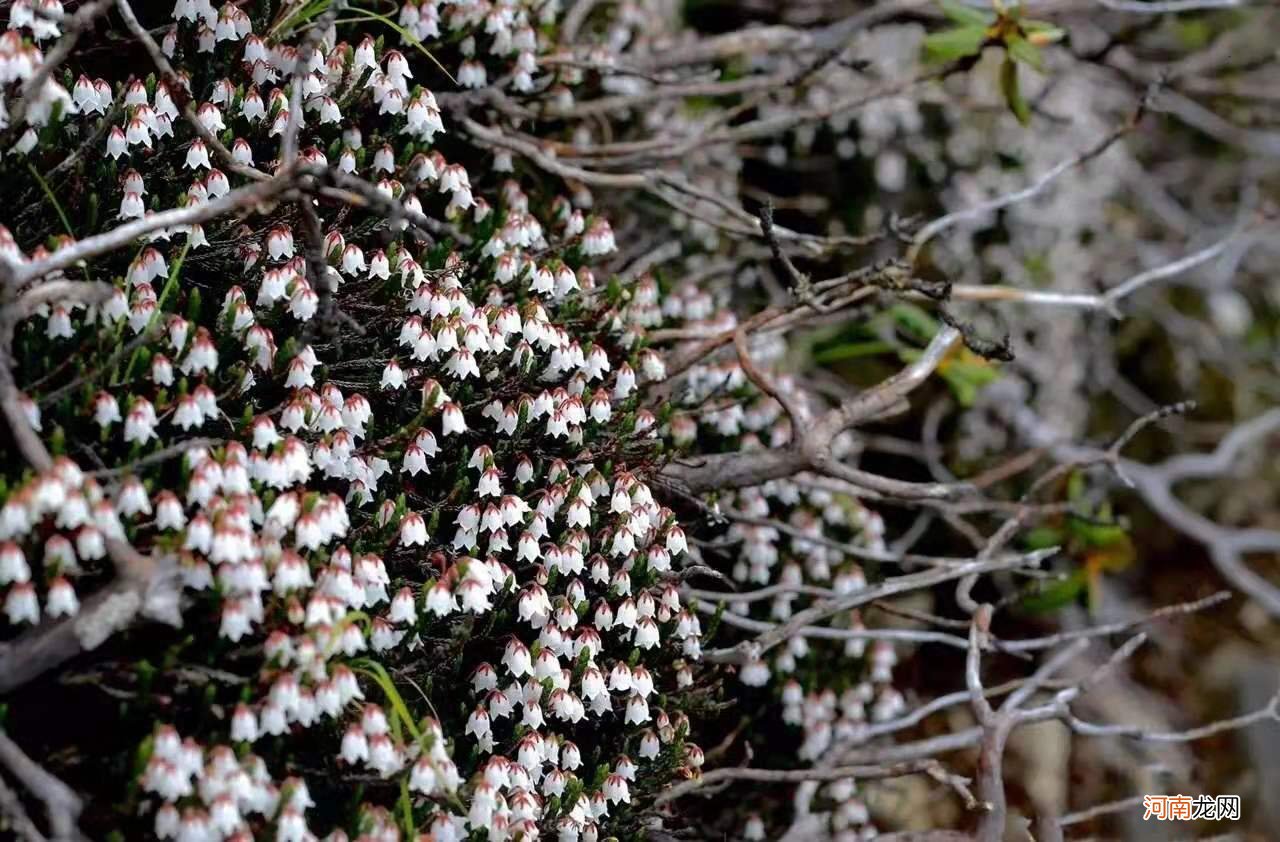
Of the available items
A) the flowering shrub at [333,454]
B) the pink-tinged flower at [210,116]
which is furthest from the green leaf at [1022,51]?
the pink-tinged flower at [210,116]

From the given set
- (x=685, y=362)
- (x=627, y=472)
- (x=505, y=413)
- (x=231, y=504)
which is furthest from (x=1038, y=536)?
(x=231, y=504)

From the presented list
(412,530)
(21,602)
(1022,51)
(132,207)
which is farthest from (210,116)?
(1022,51)

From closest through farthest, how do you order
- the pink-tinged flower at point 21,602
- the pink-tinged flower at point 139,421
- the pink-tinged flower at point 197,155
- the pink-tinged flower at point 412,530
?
the pink-tinged flower at point 21,602 < the pink-tinged flower at point 139,421 < the pink-tinged flower at point 412,530 < the pink-tinged flower at point 197,155

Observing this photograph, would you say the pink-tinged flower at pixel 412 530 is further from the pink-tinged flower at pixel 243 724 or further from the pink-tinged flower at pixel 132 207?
the pink-tinged flower at pixel 132 207

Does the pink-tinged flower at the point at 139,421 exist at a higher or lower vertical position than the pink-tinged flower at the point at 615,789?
higher

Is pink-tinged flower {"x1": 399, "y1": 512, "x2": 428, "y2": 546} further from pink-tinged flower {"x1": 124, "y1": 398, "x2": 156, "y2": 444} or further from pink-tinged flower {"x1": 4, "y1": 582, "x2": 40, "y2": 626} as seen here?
pink-tinged flower {"x1": 4, "y1": 582, "x2": 40, "y2": 626}

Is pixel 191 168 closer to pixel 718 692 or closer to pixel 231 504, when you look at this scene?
pixel 231 504

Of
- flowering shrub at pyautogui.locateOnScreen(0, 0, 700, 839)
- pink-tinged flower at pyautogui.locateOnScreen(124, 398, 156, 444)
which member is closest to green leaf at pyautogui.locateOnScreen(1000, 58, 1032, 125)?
flowering shrub at pyautogui.locateOnScreen(0, 0, 700, 839)
